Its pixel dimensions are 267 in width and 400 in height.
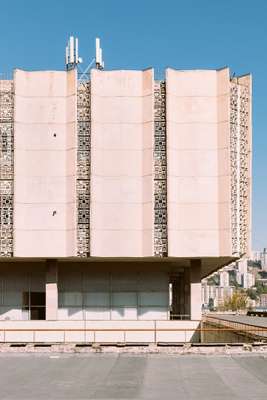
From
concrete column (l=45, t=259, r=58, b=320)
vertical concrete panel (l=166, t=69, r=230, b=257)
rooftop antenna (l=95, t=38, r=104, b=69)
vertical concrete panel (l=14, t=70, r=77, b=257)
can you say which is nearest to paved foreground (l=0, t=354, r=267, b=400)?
concrete column (l=45, t=259, r=58, b=320)

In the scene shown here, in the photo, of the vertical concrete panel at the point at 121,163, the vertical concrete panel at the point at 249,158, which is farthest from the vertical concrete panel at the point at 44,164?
the vertical concrete panel at the point at 249,158

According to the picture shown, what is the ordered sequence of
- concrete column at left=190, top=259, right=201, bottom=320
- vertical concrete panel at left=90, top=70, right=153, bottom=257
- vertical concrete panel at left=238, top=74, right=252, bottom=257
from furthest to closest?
1. vertical concrete panel at left=238, top=74, right=252, bottom=257
2. concrete column at left=190, top=259, right=201, bottom=320
3. vertical concrete panel at left=90, top=70, right=153, bottom=257

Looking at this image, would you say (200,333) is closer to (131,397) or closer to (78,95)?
(78,95)

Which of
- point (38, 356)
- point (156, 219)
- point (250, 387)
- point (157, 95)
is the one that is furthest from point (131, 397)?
point (157, 95)

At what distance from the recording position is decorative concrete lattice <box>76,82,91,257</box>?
55.1 metres

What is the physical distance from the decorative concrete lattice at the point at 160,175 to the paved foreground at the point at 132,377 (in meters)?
15.6

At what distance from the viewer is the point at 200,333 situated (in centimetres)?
5644

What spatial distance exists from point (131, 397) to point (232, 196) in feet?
111

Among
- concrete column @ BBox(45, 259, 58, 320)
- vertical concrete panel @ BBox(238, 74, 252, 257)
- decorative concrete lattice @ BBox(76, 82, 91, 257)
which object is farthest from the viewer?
vertical concrete panel @ BBox(238, 74, 252, 257)

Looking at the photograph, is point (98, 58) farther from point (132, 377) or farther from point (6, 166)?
point (132, 377)

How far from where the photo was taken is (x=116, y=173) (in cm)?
5528

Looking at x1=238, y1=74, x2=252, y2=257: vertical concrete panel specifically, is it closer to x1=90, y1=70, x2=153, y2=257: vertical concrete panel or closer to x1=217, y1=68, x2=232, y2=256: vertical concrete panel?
x1=217, y1=68, x2=232, y2=256: vertical concrete panel

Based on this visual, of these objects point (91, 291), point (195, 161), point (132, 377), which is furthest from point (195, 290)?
point (132, 377)

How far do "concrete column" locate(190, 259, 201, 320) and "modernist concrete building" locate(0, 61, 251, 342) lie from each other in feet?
1.54
